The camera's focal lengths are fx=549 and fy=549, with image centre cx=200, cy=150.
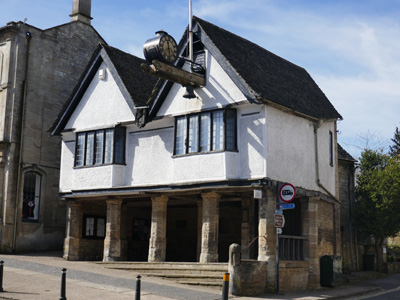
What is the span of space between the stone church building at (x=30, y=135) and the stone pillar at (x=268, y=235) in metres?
13.9

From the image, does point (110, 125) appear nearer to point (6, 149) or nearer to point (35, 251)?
point (6, 149)

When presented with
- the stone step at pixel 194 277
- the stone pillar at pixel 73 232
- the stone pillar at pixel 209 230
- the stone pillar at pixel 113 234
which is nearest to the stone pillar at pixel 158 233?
the stone step at pixel 194 277

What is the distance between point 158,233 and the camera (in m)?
23.4

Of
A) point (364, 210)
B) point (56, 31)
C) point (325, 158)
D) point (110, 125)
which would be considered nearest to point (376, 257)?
point (364, 210)

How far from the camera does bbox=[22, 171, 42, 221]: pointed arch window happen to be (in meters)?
28.7

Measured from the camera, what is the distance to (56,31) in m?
31.0

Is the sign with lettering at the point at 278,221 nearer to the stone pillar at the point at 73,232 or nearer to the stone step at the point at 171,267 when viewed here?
the stone step at the point at 171,267

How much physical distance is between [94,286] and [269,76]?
458 inches

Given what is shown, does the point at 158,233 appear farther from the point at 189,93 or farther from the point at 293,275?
the point at 189,93

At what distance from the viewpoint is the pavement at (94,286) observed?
16.0 meters

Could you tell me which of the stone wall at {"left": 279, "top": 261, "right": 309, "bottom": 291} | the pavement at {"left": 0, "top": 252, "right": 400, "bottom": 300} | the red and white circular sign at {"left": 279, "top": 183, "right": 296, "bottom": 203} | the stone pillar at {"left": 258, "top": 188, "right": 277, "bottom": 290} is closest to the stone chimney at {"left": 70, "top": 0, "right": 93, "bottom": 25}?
the pavement at {"left": 0, "top": 252, "right": 400, "bottom": 300}

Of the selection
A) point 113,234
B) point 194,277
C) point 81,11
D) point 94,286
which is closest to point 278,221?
point 194,277

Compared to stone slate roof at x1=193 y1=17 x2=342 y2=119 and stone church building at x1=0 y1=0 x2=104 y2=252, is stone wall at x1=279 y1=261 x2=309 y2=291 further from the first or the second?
stone church building at x1=0 y1=0 x2=104 y2=252

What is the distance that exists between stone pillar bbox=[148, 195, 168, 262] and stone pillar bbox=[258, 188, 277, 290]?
4985 mm
